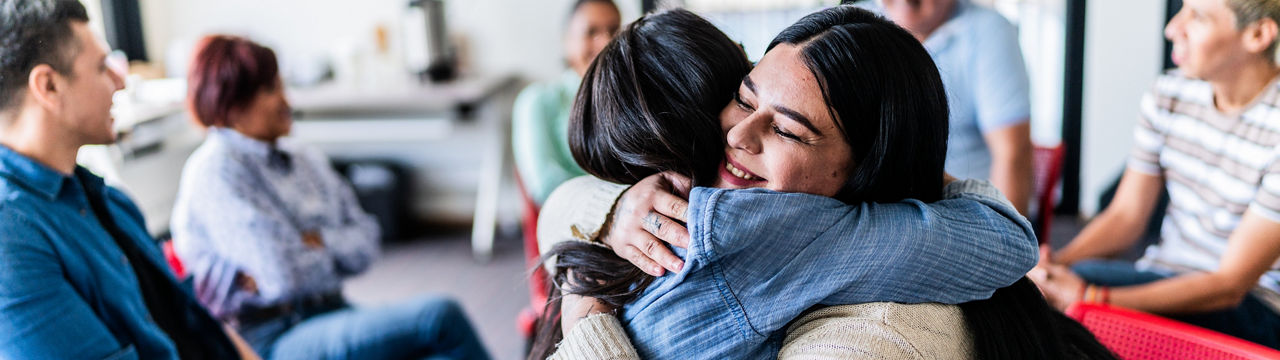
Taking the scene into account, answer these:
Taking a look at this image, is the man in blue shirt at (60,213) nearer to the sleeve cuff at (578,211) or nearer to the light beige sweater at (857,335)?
the sleeve cuff at (578,211)

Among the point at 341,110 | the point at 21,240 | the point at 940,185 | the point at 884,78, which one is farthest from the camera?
the point at 341,110

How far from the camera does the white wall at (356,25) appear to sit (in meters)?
4.18

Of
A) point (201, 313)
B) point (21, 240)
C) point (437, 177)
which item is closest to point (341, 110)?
point (437, 177)

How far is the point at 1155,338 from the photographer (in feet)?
4.28

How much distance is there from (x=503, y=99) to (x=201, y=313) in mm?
2691

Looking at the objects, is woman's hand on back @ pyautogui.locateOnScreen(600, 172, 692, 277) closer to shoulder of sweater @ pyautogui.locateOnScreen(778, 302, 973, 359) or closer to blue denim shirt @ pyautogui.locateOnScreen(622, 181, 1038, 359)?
blue denim shirt @ pyautogui.locateOnScreen(622, 181, 1038, 359)

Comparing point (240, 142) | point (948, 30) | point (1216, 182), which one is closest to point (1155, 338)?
point (1216, 182)

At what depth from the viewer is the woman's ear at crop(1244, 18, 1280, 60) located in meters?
1.59

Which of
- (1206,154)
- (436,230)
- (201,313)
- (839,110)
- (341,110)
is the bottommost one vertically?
(436,230)

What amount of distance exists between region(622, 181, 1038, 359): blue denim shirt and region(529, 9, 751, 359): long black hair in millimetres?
141

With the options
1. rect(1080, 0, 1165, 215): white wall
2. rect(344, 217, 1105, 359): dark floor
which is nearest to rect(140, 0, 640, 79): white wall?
rect(344, 217, 1105, 359): dark floor

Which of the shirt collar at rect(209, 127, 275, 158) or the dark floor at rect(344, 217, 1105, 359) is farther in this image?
the dark floor at rect(344, 217, 1105, 359)

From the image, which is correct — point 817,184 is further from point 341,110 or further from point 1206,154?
point 341,110

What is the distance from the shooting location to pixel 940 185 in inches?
43.9
